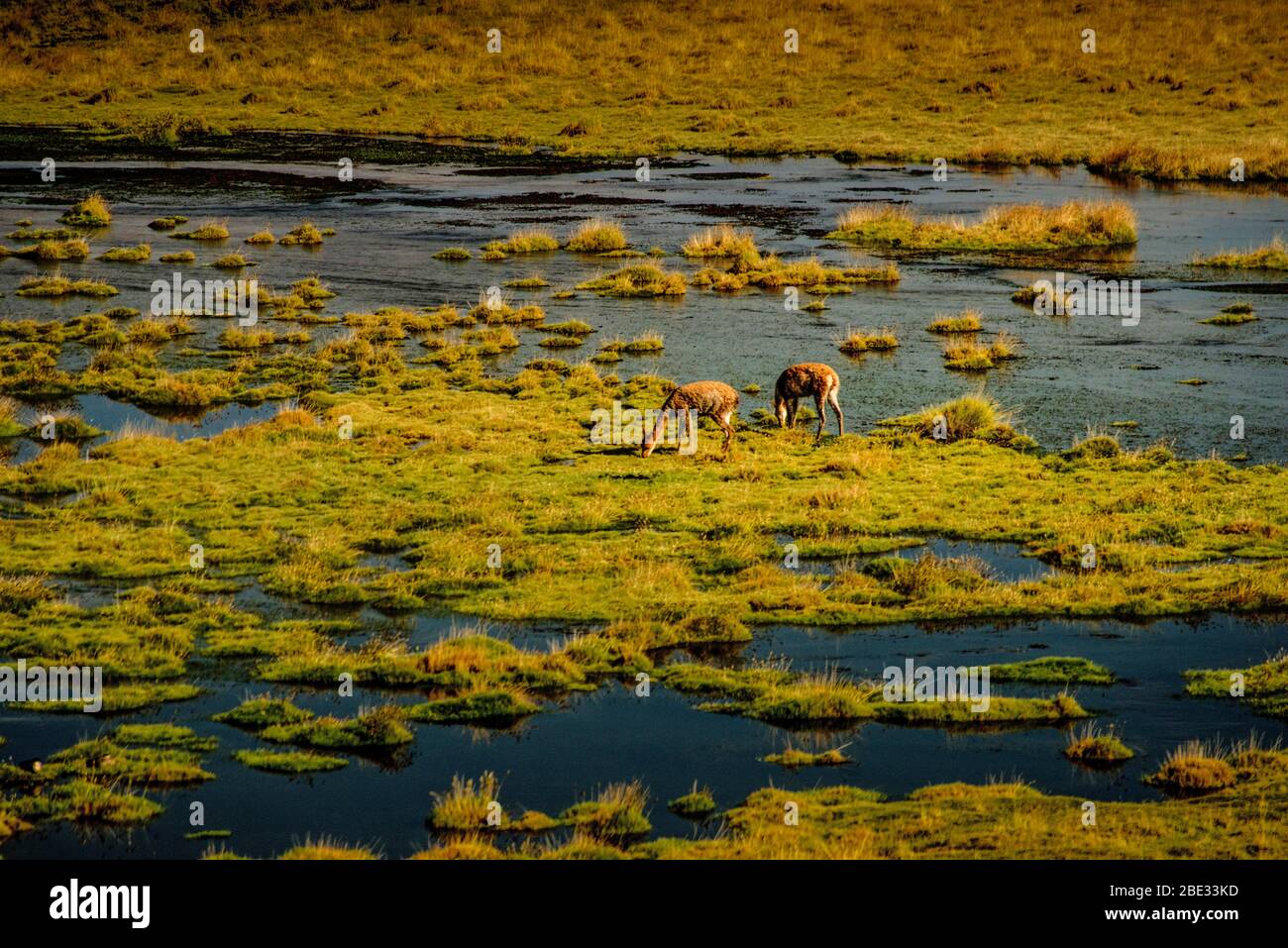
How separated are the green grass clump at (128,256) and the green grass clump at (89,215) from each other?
6.26 meters

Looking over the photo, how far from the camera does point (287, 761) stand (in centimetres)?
1772

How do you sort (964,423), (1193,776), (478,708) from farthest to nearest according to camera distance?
(964,423) < (478,708) < (1193,776)

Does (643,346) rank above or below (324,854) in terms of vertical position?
above

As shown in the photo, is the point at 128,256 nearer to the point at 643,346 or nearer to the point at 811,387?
the point at 643,346

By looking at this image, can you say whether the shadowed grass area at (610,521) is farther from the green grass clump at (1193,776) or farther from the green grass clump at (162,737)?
the green grass clump at (1193,776)

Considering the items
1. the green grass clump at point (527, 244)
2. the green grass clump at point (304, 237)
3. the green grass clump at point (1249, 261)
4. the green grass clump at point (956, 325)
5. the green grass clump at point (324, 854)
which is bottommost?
the green grass clump at point (324, 854)

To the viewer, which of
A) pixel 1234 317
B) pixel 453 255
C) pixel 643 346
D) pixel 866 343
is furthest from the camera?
pixel 453 255

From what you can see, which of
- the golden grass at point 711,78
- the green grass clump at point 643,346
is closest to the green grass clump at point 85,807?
the green grass clump at point 643,346

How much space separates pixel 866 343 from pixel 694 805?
25200 mm

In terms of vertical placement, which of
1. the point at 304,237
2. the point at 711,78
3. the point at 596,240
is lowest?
the point at 596,240

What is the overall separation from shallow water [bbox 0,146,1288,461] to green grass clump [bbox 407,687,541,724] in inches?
619

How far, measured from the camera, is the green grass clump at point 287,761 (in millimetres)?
17641

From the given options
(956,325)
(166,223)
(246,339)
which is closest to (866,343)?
(956,325)

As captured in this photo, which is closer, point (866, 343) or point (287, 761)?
point (287, 761)
